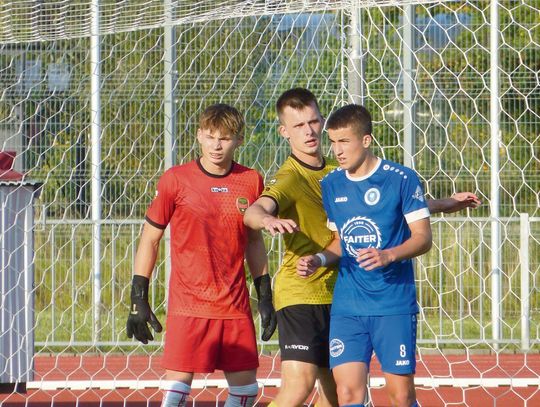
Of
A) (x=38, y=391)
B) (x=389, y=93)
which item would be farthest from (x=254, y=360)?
(x=389, y=93)

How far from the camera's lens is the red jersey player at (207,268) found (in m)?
5.46

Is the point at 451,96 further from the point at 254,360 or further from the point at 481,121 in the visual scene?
the point at 254,360

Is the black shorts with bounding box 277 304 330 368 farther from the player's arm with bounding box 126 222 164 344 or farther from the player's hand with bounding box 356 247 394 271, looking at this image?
the player's hand with bounding box 356 247 394 271

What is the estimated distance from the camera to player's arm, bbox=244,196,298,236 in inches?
182

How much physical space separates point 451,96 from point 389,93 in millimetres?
677

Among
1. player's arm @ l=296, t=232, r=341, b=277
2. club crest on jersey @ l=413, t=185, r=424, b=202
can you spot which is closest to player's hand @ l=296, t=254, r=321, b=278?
player's arm @ l=296, t=232, r=341, b=277

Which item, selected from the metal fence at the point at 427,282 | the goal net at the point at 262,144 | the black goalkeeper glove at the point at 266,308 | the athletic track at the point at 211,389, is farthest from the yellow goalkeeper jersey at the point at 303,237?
the metal fence at the point at 427,282

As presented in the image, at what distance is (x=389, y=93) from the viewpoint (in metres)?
10.3

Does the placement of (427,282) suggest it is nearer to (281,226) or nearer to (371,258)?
(371,258)

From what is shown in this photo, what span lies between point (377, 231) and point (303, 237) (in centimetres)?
49

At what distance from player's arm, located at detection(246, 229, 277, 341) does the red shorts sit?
14 centimetres

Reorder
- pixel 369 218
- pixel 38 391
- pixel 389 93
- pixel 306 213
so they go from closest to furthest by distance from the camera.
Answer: pixel 369 218 → pixel 306 213 → pixel 38 391 → pixel 389 93

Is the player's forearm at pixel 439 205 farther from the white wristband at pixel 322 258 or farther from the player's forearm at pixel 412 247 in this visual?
the white wristband at pixel 322 258

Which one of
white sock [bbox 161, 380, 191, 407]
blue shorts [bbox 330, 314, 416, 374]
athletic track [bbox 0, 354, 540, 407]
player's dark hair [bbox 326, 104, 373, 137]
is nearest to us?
blue shorts [bbox 330, 314, 416, 374]
